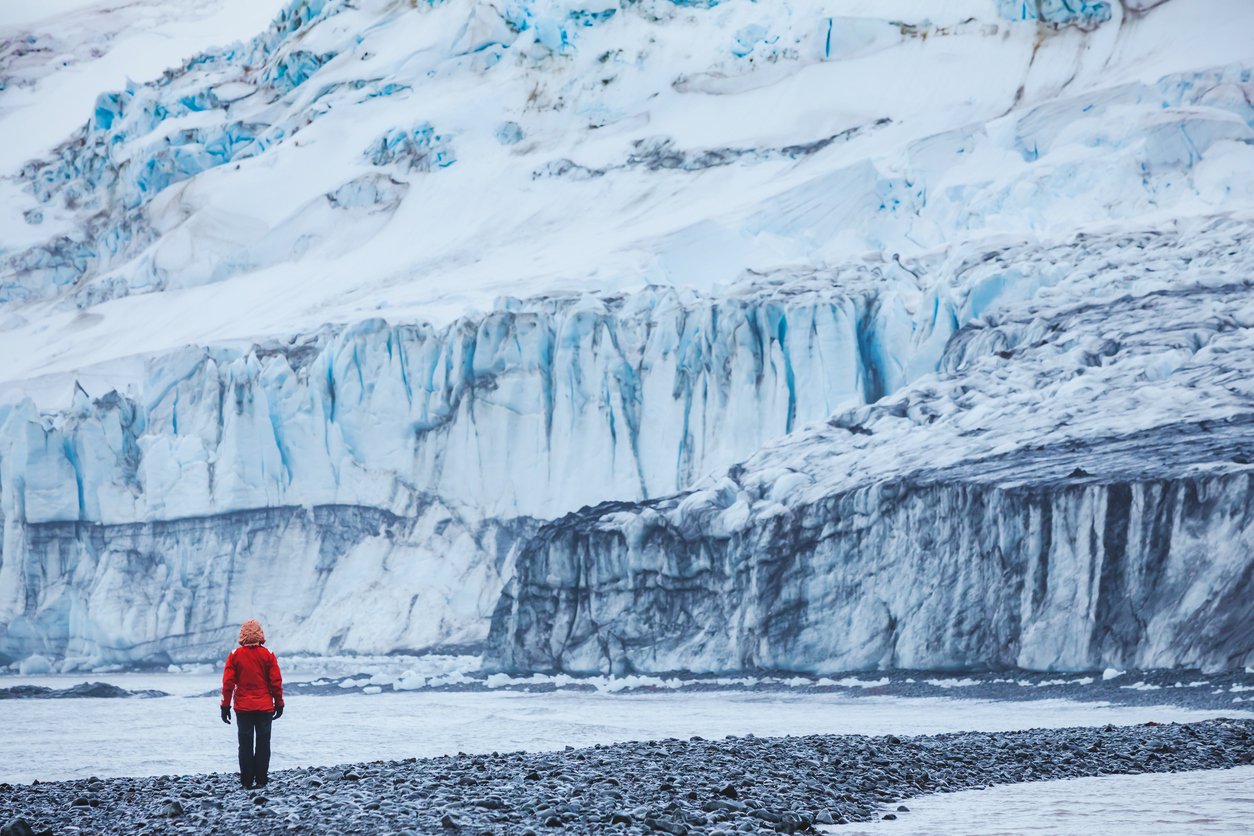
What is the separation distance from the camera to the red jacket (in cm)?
759

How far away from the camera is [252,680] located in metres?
7.62

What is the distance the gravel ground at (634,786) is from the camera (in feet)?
22.3

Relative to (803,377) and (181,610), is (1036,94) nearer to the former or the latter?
(803,377)

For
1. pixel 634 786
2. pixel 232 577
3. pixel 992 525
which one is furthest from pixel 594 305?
pixel 634 786

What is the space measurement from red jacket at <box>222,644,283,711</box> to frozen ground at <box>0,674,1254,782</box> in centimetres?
636

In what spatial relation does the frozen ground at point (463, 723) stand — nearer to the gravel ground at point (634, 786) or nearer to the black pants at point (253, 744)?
the gravel ground at point (634, 786)

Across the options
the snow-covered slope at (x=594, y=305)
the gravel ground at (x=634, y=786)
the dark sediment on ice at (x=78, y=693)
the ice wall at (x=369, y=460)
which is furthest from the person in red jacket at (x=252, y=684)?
the ice wall at (x=369, y=460)

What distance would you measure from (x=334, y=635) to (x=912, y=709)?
1653cm

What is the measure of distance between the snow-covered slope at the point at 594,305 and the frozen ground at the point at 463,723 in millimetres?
1786

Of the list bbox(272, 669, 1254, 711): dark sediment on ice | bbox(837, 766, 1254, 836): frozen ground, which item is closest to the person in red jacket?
bbox(837, 766, 1254, 836): frozen ground

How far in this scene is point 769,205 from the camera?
37.6 meters

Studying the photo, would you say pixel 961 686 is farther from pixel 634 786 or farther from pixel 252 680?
pixel 252 680

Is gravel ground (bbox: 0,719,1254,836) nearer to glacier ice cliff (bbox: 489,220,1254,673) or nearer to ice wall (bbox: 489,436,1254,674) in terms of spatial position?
ice wall (bbox: 489,436,1254,674)

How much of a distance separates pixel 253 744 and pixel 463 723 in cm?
1026
